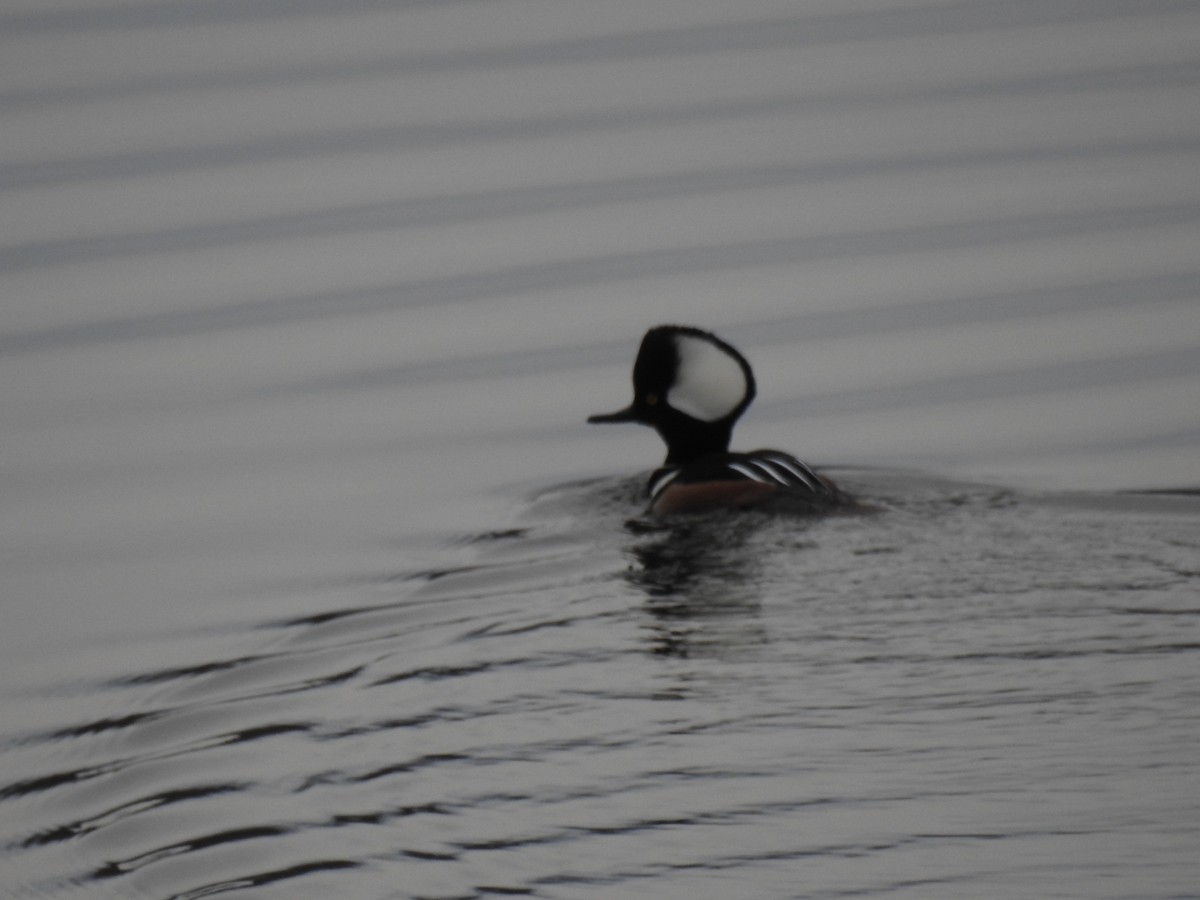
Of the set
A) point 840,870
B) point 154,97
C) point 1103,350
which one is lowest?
point 840,870

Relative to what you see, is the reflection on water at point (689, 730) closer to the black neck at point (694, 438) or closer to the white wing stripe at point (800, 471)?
the white wing stripe at point (800, 471)

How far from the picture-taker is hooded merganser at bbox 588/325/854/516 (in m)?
8.79

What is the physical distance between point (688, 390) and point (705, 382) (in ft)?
0.30

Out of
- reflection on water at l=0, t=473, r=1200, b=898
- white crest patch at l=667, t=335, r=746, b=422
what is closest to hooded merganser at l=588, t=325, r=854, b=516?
white crest patch at l=667, t=335, r=746, b=422

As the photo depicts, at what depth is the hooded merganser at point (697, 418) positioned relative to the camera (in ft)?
28.8

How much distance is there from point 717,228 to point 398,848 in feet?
25.7

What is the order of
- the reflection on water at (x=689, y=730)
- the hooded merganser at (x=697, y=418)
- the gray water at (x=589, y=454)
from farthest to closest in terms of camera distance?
the hooded merganser at (x=697, y=418) → the gray water at (x=589, y=454) → the reflection on water at (x=689, y=730)

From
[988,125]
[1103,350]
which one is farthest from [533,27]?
[1103,350]

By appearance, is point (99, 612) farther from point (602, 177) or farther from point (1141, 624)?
point (602, 177)

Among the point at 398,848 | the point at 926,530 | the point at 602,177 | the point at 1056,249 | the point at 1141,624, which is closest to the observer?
the point at 398,848

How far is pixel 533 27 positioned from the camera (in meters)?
16.2

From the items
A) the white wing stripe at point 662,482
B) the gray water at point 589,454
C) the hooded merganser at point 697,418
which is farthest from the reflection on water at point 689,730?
the white wing stripe at point 662,482

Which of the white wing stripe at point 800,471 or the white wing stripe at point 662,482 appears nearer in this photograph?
the white wing stripe at point 800,471

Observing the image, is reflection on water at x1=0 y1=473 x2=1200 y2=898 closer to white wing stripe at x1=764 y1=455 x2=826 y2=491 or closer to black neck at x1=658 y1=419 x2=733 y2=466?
white wing stripe at x1=764 y1=455 x2=826 y2=491
